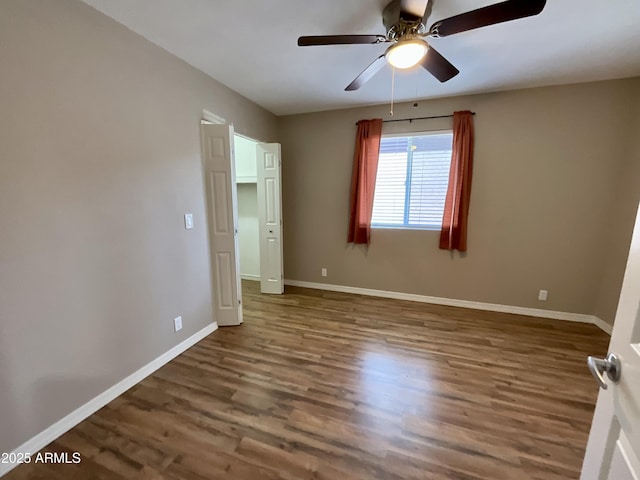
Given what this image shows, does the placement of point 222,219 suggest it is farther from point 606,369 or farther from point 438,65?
point 606,369

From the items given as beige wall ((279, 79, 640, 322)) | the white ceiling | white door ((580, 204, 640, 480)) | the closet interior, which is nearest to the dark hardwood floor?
beige wall ((279, 79, 640, 322))

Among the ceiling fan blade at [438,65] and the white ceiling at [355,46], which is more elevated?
the white ceiling at [355,46]

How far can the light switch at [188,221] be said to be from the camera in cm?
241

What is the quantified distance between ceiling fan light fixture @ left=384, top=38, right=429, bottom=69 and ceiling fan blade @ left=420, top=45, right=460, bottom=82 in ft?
0.27

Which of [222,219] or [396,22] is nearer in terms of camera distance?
[396,22]

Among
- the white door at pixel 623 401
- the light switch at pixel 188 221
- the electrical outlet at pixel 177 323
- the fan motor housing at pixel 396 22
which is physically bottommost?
the electrical outlet at pixel 177 323

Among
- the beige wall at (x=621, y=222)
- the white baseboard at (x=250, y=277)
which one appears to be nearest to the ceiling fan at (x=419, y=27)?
the beige wall at (x=621, y=222)

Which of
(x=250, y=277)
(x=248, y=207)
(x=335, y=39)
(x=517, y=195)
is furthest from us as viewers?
(x=250, y=277)

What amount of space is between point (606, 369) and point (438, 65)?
1976mm

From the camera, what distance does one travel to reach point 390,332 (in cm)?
278

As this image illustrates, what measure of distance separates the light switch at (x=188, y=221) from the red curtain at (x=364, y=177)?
81.1 inches

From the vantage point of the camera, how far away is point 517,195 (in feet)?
10.0

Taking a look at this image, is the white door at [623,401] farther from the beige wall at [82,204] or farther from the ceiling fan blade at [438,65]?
the beige wall at [82,204]

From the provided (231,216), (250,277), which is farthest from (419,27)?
(250,277)
